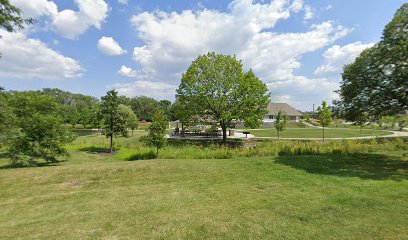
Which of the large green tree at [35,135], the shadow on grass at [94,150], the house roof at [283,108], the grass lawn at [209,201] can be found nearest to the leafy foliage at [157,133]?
the grass lawn at [209,201]

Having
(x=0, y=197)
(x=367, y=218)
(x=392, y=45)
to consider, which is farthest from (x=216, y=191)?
(x=392, y=45)

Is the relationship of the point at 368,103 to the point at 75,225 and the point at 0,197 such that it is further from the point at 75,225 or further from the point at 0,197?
the point at 0,197

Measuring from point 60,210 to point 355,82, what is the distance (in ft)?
51.3

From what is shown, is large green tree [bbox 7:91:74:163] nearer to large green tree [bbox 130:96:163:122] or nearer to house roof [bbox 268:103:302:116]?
house roof [bbox 268:103:302:116]

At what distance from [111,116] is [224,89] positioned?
13.3 metres

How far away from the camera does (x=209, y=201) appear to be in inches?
267

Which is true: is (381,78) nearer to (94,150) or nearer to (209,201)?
(209,201)

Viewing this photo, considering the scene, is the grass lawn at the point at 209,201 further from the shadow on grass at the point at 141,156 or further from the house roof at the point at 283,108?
the house roof at the point at 283,108

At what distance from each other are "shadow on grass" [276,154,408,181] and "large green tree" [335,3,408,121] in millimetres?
3002

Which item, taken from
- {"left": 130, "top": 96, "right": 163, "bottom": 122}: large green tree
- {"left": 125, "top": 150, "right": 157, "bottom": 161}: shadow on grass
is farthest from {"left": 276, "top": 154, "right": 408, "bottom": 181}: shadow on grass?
{"left": 130, "top": 96, "right": 163, "bottom": 122}: large green tree

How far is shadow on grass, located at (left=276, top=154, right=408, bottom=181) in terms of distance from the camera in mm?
9145

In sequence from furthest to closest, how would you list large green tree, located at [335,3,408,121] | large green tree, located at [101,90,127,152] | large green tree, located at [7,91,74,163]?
1. large green tree, located at [101,90,127,152]
2. large green tree, located at [7,91,74,163]
3. large green tree, located at [335,3,408,121]

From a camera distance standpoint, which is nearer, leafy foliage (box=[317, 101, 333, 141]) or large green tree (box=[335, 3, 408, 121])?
large green tree (box=[335, 3, 408, 121])

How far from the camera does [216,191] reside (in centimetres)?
772
